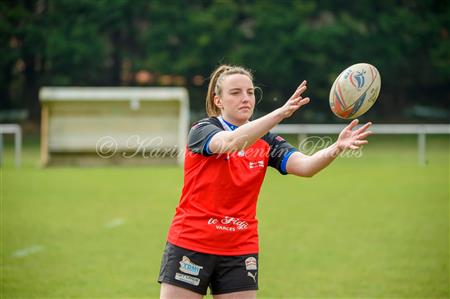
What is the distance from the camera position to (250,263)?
13.8 feet

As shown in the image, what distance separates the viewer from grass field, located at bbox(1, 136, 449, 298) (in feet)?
23.9

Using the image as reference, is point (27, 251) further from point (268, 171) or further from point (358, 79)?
point (268, 171)

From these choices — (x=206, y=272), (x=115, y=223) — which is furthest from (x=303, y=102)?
(x=115, y=223)

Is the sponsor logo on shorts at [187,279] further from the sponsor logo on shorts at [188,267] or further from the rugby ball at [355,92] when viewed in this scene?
the rugby ball at [355,92]

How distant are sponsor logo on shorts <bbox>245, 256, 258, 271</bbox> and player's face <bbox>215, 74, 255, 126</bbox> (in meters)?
0.74

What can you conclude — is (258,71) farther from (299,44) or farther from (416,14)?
(416,14)

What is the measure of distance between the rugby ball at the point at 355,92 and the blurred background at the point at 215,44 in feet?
89.7

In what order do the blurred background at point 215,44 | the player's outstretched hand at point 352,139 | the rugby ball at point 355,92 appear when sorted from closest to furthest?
the player's outstretched hand at point 352,139, the rugby ball at point 355,92, the blurred background at point 215,44

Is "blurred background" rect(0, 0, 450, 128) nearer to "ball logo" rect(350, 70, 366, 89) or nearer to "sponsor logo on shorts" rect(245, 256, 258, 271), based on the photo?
"ball logo" rect(350, 70, 366, 89)

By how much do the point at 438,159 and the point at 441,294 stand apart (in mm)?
15353

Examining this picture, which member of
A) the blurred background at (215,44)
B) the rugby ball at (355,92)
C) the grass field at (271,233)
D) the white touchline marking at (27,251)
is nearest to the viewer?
the rugby ball at (355,92)

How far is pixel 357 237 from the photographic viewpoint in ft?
32.2

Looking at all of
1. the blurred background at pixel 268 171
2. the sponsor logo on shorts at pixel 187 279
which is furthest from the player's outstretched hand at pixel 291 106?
the blurred background at pixel 268 171

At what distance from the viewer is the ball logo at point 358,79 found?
185 inches
